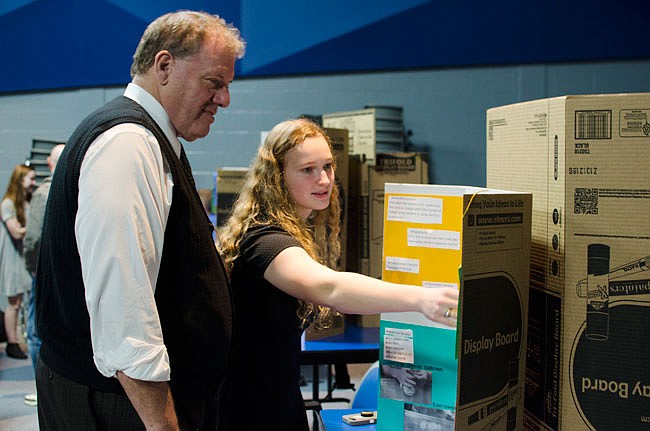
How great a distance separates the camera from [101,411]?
55.7 inches

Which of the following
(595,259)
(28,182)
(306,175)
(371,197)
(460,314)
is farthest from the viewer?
(28,182)

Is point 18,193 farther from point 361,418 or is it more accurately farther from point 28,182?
point 361,418

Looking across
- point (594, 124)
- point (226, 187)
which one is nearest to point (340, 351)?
point (226, 187)

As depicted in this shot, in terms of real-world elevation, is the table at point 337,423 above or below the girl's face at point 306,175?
below

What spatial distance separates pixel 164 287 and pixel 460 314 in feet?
1.93

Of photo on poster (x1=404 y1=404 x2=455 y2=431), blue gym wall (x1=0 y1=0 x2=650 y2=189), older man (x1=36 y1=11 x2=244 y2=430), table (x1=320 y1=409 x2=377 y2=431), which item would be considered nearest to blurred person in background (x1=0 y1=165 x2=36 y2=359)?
blue gym wall (x1=0 y1=0 x2=650 y2=189)

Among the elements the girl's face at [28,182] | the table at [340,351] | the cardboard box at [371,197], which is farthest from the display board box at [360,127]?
the girl's face at [28,182]

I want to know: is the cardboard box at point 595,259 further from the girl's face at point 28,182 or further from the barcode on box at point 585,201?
the girl's face at point 28,182

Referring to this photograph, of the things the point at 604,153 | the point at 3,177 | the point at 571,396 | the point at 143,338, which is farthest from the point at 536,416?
the point at 3,177

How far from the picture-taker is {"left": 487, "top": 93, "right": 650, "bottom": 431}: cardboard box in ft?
4.42

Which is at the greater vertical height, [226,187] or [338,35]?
[338,35]

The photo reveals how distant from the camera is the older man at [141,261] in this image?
1.30m

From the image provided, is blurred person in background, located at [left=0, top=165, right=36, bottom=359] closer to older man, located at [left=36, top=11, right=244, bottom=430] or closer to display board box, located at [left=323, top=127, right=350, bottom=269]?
display board box, located at [left=323, top=127, right=350, bottom=269]

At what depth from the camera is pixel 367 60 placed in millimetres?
6367
